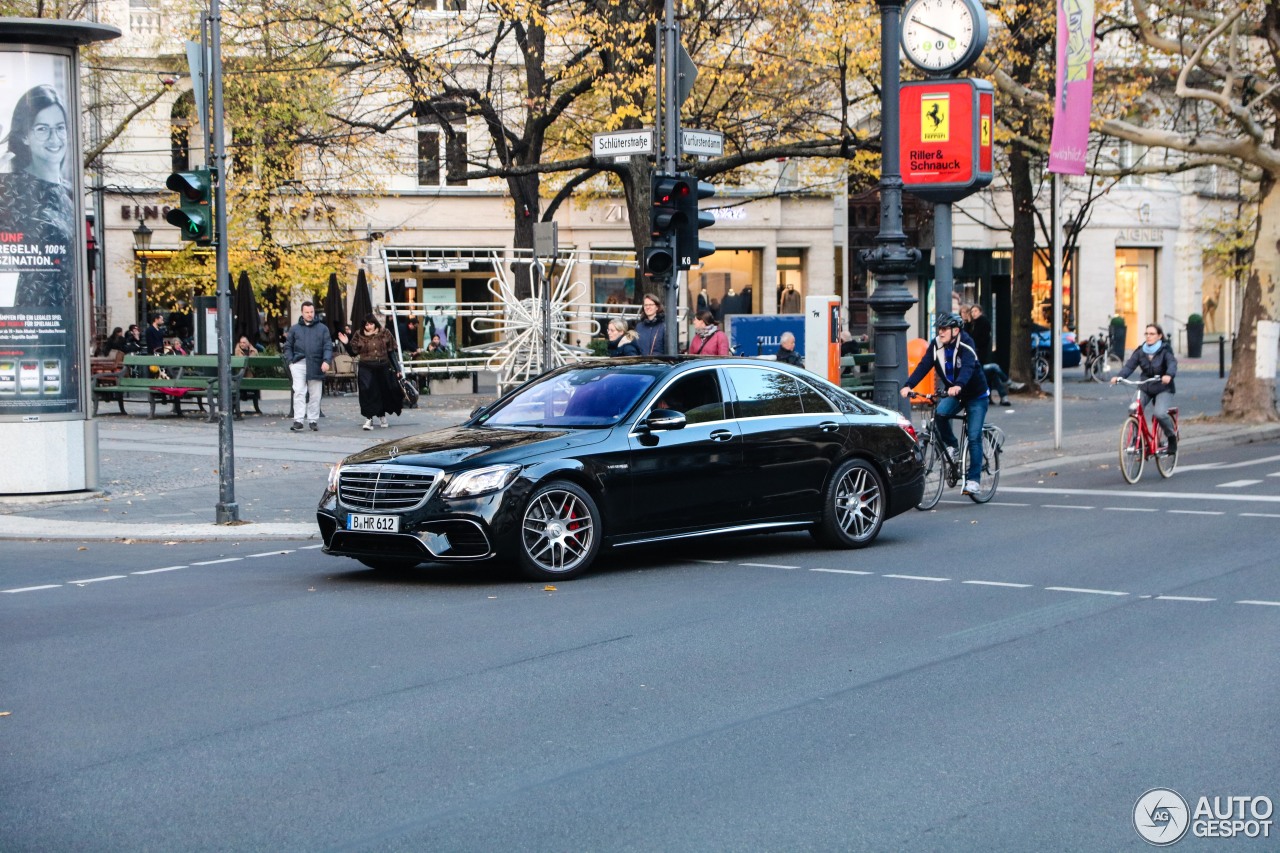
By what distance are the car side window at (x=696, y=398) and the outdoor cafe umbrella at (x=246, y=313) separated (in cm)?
2382

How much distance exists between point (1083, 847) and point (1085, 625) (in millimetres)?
3915

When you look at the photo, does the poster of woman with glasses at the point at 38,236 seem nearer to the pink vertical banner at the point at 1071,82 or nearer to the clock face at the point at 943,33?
the clock face at the point at 943,33

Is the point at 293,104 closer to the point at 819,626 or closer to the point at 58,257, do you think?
the point at 58,257

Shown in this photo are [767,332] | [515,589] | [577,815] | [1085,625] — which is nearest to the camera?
[577,815]

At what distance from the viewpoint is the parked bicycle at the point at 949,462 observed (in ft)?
49.5

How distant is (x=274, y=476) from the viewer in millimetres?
17766

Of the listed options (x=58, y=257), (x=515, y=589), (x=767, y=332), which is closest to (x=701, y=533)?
(x=515, y=589)

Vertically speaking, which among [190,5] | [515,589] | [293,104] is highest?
[190,5]

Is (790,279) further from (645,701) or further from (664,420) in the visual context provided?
(645,701)

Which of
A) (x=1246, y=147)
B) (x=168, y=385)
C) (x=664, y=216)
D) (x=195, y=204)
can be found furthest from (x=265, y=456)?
(x=1246, y=147)

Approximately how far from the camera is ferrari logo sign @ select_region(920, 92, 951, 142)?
17500mm

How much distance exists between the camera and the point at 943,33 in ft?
58.4

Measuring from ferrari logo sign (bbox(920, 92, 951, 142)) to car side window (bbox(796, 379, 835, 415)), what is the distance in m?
6.32

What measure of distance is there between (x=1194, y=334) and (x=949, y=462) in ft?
132
